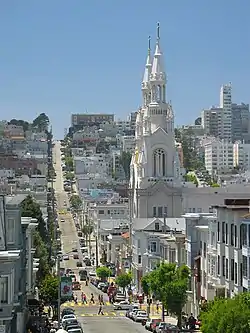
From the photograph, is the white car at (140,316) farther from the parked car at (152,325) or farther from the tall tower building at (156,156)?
the tall tower building at (156,156)

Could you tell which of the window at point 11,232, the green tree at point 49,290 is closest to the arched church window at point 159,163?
the green tree at point 49,290

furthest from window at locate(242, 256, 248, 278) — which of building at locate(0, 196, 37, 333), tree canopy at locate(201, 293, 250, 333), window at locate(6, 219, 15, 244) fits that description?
window at locate(6, 219, 15, 244)

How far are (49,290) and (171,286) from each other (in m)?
10.0

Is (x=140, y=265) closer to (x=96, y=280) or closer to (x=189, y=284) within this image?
(x=96, y=280)

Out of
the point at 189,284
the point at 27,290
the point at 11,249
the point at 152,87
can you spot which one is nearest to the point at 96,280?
the point at 152,87

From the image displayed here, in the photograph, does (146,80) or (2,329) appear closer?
(2,329)

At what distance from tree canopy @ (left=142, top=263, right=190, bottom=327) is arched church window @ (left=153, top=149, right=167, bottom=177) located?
150 ft

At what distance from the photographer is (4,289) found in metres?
43.2

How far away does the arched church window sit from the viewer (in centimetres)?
11806

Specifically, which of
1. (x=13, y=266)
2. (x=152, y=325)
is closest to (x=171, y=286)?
(x=152, y=325)

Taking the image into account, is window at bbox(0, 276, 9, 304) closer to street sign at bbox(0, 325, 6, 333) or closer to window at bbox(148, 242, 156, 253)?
street sign at bbox(0, 325, 6, 333)

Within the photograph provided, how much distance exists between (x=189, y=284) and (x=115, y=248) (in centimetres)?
6923

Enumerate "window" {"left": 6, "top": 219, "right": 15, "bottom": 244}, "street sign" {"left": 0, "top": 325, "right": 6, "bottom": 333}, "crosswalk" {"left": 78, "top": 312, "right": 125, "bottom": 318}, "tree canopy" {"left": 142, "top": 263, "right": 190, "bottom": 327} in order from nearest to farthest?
"street sign" {"left": 0, "top": 325, "right": 6, "bottom": 333} → "window" {"left": 6, "top": 219, "right": 15, "bottom": 244} → "tree canopy" {"left": 142, "top": 263, "right": 190, "bottom": 327} → "crosswalk" {"left": 78, "top": 312, "right": 125, "bottom": 318}

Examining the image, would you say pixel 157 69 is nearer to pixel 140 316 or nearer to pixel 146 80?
pixel 146 80
